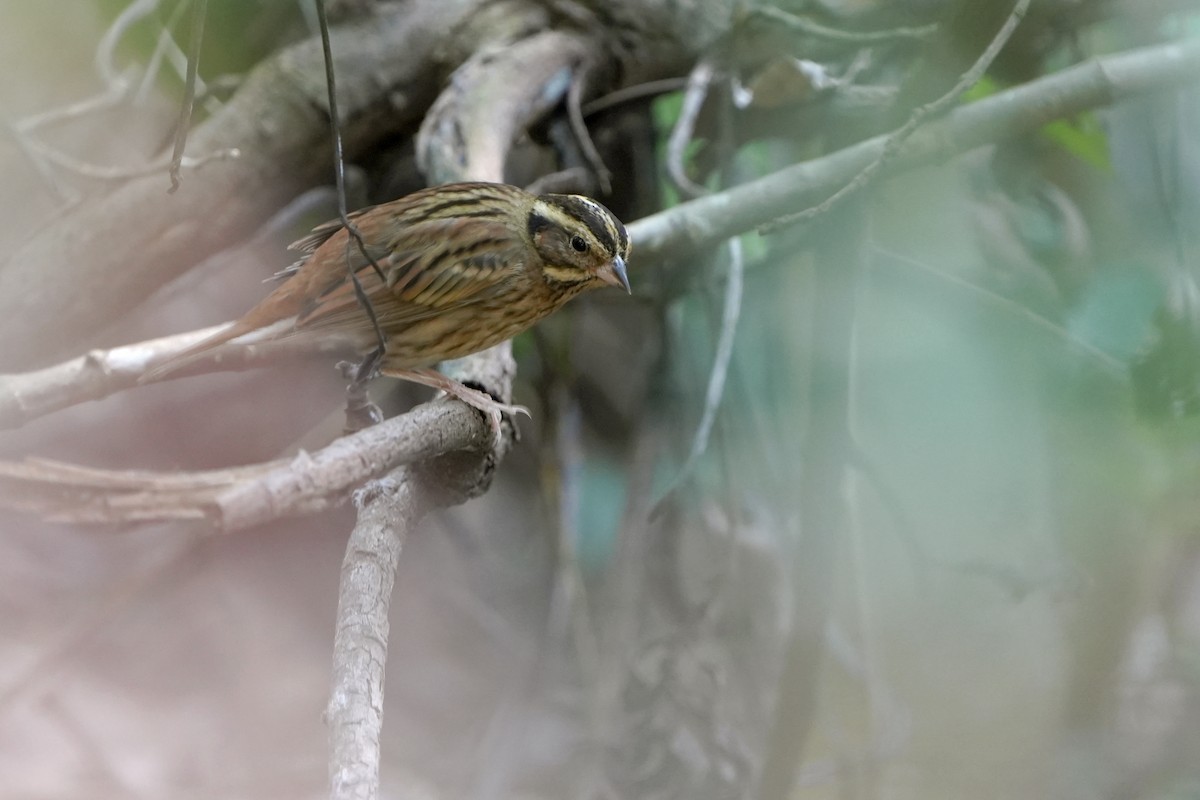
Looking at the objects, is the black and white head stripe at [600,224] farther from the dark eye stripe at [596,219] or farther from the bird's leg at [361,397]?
the bird's leg at [361,397]

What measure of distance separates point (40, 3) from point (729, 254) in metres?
1.88

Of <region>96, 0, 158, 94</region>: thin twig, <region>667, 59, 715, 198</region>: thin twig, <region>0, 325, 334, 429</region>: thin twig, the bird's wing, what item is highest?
<region>96, 0, 158, 94</region>: thin twig

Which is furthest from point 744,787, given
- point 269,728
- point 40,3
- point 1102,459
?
point 40,3

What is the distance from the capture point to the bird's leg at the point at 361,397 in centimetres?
200

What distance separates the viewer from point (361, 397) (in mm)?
2027

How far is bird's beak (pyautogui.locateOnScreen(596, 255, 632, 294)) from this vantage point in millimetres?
2297

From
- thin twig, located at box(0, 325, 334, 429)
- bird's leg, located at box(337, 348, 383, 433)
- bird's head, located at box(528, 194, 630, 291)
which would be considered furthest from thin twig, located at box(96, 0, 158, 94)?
bird's leg, located at box(337, 348, 383, 433)

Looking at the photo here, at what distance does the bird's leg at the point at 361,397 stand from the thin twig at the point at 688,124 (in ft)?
4.21

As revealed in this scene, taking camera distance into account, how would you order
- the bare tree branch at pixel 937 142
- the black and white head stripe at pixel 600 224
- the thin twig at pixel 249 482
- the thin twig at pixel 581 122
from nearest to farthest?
the thin twig at pixel 249 482 → the black and white head stripe at pixel 600 224 → the bare tree branch at pixel 937 142 → the thin twig at pixel 581 122

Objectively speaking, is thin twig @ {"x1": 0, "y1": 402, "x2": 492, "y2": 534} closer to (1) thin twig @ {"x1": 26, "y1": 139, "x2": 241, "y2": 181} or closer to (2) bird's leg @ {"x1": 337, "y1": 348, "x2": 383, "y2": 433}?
(2) bird's leg @ {"x1": 337, "y1": 348, "x2": 383, "y2": 433}

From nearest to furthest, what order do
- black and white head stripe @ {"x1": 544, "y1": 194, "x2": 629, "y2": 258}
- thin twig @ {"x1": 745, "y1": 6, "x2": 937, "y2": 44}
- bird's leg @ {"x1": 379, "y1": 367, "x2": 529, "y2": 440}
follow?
bird's leg @ {"x1": 379, "y1": 367, "x2": 529, "y2": 440}
black and white head stripe @ {"x1": 544, "y1": 194, "x2": 629, "y2": 258}
thin twig @ {"x1": 745, "y1": 6, "x2": 937, "y2": 44}

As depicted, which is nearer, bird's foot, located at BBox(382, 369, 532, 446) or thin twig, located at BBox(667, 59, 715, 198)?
bird's foot, located at BBox(382, 369, 532, 446)

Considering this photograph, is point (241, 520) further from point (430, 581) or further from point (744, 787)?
point (430, 581)

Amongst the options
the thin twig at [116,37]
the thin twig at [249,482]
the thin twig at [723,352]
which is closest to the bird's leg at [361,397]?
the thin twig at [249,482]
